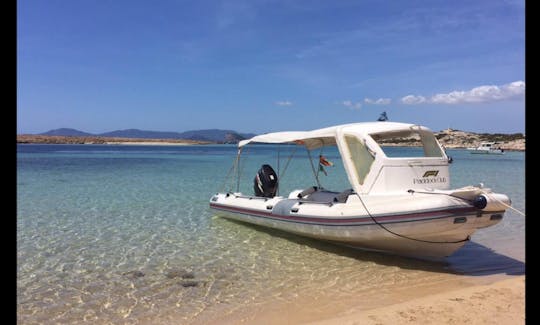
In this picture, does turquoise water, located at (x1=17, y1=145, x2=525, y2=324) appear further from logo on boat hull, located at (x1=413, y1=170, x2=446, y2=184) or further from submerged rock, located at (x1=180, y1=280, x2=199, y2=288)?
logo on boat hull, located at (x1=413, y1=170, x2=446, y2=184)

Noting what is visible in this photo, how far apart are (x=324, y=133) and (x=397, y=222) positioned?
8.98 feet

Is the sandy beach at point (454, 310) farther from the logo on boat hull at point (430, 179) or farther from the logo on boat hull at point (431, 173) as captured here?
the logo on boat hull at point (431, 173)

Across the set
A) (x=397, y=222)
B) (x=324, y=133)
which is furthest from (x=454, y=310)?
(x=324, y=133)

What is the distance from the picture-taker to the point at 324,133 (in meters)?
8.85

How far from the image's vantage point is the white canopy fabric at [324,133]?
8.23 m

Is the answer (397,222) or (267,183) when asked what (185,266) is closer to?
(397,222)

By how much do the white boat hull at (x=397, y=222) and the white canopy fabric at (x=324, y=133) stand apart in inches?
60.5

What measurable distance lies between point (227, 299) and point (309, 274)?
169 cm

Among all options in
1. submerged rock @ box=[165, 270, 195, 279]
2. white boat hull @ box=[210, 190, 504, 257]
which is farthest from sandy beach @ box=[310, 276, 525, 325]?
submerged rock @ box=[165, 270, 195, 279]

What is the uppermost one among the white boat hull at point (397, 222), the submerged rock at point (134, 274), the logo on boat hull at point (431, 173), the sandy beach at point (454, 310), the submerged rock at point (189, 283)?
the logo on boat hull at point (431, 173)

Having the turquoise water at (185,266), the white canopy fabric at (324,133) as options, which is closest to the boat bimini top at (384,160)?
the white canopy fabric at (324,133)

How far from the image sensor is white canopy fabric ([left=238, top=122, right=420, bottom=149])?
27.0 feet

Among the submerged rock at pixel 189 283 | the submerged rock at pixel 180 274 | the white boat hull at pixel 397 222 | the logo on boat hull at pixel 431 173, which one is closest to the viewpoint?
the submerged rock at pixel 189 283

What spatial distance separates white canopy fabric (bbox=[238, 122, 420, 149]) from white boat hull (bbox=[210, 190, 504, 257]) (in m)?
1.54
